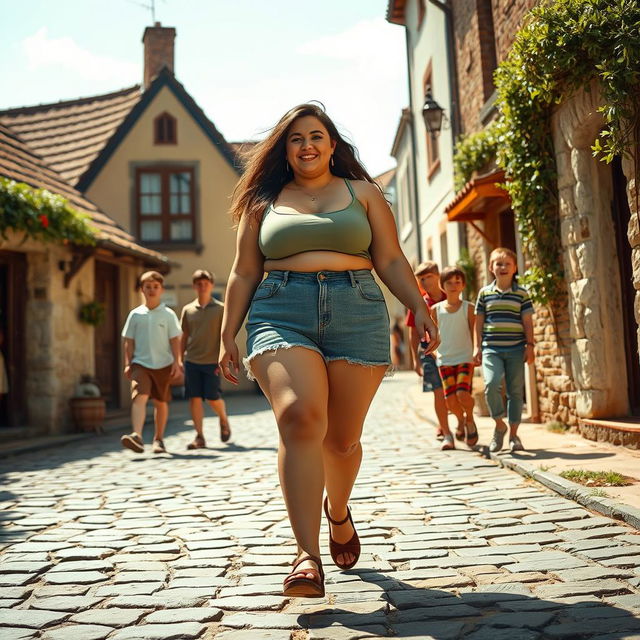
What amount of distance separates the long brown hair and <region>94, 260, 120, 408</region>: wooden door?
11946mm

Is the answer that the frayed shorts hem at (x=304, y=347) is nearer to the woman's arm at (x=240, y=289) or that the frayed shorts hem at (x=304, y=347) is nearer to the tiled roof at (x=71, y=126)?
the woman's arm at (x=240, y=289)

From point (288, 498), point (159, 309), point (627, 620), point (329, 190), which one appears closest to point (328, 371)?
point (288, 498)

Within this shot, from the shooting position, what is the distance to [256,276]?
3.48 metres

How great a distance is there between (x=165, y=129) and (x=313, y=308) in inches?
828

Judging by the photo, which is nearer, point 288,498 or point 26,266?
point 288,498

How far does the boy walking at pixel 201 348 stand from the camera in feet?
29.9

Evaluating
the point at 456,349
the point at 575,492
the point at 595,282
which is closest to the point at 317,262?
the point at 575,492

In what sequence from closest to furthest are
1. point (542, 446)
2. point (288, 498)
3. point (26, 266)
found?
point (288, 498)
point (542, 446)
point (26, 266)

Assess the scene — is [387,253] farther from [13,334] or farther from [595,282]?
[13,334]

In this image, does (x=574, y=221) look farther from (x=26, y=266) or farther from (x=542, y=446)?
(x=26, y=266)

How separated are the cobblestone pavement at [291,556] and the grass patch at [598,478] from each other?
0.84 ft

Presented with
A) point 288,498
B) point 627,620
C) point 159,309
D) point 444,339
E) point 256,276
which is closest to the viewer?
point 627,620

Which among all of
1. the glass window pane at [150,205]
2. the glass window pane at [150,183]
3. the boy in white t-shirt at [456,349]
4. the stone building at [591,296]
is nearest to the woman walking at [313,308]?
the stone building at [591,296]

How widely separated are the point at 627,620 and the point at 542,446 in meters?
4.43
